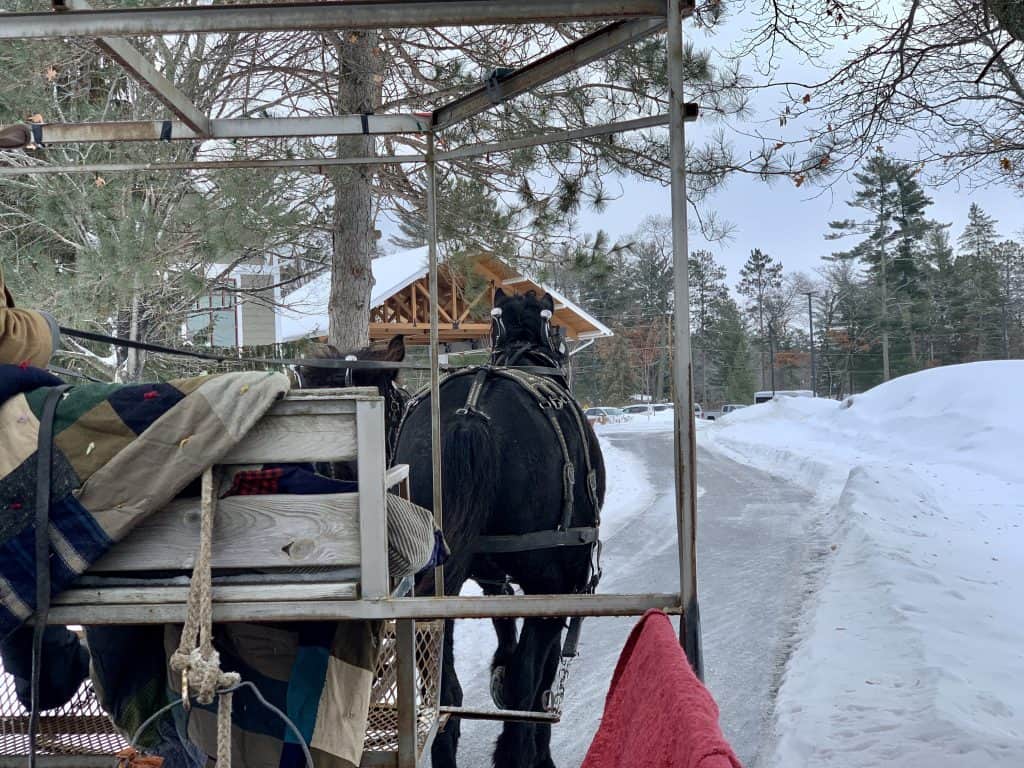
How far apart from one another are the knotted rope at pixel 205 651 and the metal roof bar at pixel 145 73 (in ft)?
4.32

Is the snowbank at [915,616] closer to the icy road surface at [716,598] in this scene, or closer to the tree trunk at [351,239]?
the icy road surface at [716,598]

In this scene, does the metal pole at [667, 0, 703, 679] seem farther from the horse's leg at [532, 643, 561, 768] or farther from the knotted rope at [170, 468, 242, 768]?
A: the horse's leg at [532, 643, 561, 768]

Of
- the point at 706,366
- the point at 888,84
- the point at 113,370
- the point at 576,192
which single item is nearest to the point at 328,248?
the point at 113,370

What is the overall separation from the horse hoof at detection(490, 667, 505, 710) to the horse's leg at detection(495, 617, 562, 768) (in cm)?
3

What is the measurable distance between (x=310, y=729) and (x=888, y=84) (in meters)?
5.33

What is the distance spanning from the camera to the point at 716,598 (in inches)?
308

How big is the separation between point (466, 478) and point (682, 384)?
6.07ft

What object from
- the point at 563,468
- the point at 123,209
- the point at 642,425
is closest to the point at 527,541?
the point at 563,468

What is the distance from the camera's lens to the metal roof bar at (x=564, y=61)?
2.39 meters

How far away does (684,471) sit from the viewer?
217 cm

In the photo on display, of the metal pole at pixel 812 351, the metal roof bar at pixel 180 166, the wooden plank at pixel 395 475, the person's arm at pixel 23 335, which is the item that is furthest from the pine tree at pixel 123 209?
the metal pole at pixel 812 351

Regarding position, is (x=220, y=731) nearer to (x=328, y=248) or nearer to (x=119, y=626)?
(x=119, y=626)

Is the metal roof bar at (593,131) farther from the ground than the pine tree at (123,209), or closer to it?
closer to it

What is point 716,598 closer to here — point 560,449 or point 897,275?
point 560,449
